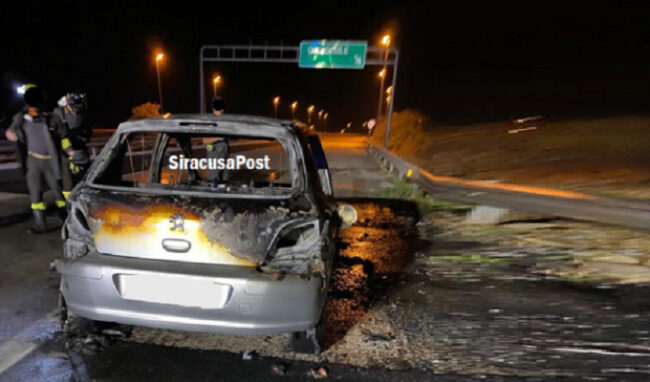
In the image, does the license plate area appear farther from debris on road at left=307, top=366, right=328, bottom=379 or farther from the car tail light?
debris on road at left=307, top=366, right=328, bottom=379

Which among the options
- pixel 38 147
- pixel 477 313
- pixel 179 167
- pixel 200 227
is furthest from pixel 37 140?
pixel 477 313

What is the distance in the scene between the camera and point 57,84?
63.2 metres

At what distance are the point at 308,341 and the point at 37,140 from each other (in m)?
4.42

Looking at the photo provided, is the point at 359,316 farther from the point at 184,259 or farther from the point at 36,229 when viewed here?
the point at 36,229

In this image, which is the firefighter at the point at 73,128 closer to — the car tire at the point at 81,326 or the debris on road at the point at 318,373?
the car tire at the point at 81,326

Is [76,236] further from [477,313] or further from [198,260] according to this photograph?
[477,313]

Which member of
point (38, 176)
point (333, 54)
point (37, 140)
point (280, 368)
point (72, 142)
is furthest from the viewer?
point (333, 54)

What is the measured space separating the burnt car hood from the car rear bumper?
2.7 inches

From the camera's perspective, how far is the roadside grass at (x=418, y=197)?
332 inches

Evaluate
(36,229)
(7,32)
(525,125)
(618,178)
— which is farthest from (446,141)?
(7,32)

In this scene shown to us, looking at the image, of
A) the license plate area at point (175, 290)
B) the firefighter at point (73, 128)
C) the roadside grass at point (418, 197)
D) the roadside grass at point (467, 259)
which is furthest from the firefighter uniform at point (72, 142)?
the roadside grass at point (418, 197)

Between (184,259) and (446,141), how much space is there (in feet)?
71.4

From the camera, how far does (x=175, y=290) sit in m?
2.60

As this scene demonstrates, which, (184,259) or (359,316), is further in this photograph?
(359,316)
